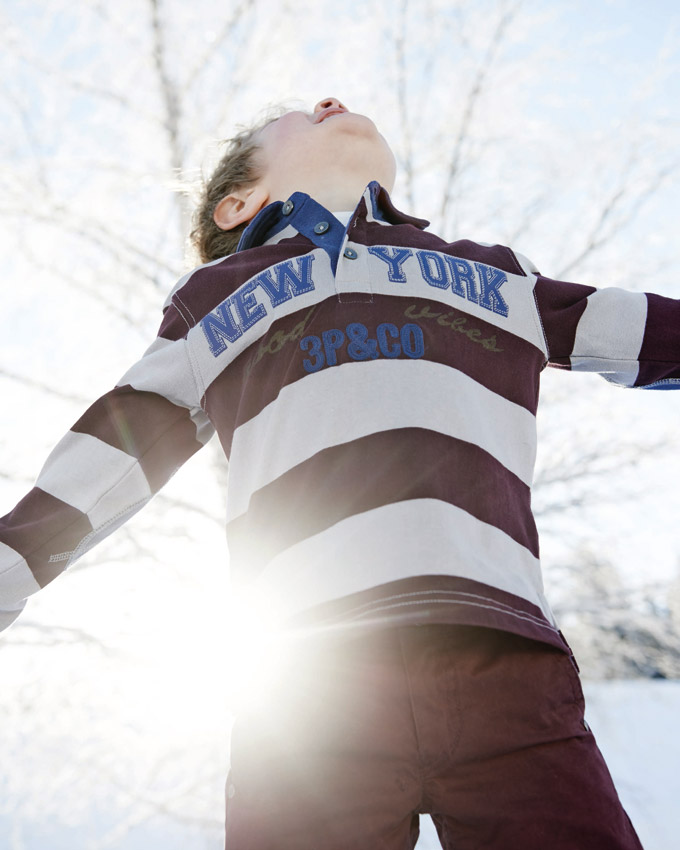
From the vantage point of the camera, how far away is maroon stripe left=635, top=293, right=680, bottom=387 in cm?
109

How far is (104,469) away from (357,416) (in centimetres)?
39

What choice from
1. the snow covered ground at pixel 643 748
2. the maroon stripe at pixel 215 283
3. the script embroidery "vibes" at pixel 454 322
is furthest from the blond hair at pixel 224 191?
the snow covered ground at pixel 643 748

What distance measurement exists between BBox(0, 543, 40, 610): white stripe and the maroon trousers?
385mm

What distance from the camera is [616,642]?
13.8 ft

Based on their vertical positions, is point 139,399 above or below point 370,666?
above

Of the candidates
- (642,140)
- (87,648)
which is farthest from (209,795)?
(642,140)

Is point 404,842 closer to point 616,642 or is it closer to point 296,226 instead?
point 296,226

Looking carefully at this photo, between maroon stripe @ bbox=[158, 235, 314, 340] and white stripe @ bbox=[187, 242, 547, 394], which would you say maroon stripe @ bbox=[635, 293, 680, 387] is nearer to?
white stripe @ bbox=[187, 242, 547, 394]

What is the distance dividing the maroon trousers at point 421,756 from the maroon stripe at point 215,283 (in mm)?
596

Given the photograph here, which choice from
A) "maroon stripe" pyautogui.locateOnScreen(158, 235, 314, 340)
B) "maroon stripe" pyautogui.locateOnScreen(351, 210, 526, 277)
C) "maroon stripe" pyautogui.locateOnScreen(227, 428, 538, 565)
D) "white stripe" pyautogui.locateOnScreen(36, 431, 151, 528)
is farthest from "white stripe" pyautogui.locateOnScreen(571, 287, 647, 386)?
"white stripe" pyautogui.locateOnScreen(36, 431, 151, 528)

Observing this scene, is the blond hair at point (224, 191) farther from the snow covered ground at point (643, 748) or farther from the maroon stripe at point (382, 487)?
the snow covered ground at point (643, 748)

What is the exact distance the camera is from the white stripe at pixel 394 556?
78cm

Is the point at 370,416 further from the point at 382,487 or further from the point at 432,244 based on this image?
the point at 432,244

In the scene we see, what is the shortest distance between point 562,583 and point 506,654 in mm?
3721
